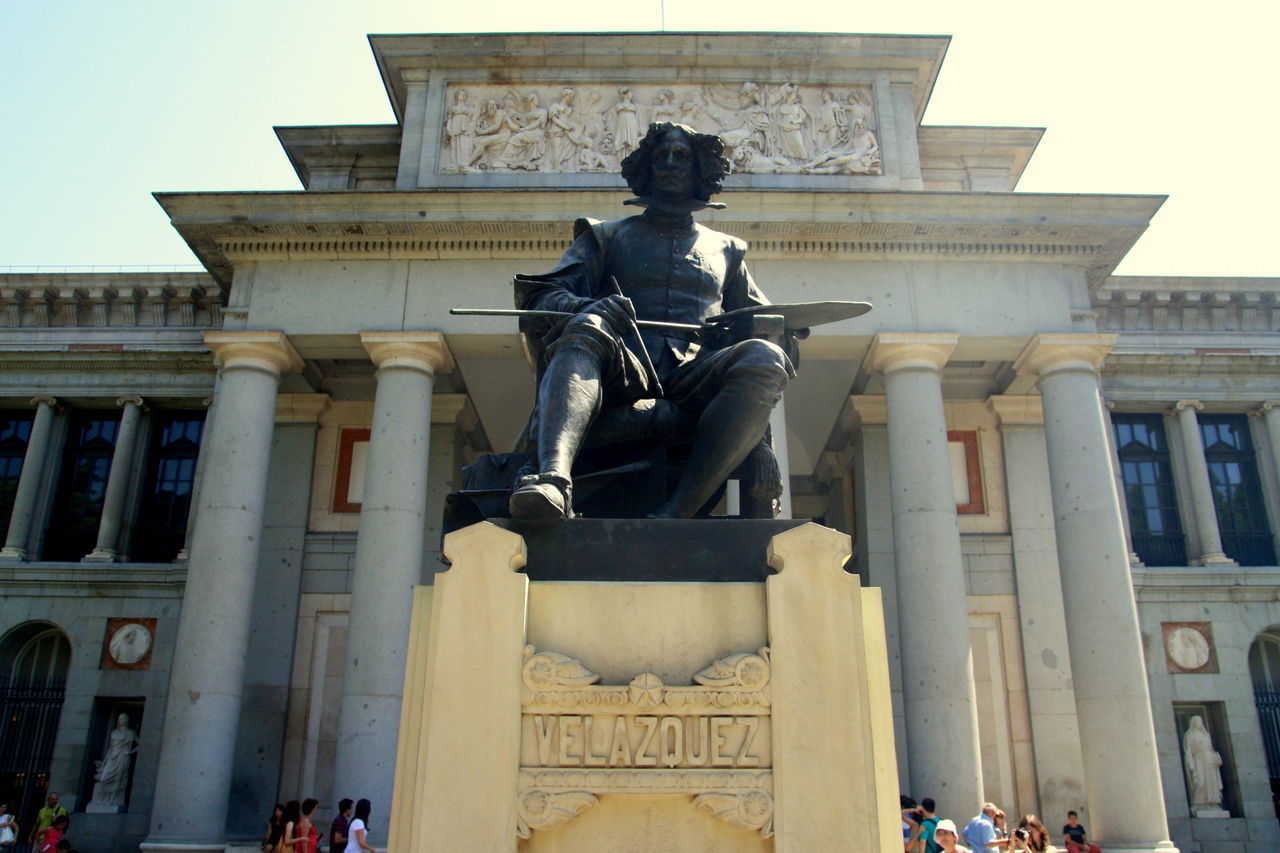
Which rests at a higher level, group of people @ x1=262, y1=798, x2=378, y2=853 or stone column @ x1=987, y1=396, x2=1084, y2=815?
stone column @ x1=987, y1=396, x2=1084, y2=815

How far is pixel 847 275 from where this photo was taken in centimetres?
1925

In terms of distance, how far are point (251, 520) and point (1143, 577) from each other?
1791 centimetres

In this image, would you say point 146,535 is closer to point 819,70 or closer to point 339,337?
point 339,337

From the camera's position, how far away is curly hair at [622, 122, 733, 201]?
549cm

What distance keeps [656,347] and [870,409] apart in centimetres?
1804

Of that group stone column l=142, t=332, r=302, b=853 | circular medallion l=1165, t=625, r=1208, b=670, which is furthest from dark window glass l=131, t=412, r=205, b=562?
circular medallion l=1165, t=625, r=1208, b=670

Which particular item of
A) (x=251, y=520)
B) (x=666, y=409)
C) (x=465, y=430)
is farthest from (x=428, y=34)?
(x=666, y=409)

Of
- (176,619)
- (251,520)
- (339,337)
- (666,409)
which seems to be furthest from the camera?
(176,619)

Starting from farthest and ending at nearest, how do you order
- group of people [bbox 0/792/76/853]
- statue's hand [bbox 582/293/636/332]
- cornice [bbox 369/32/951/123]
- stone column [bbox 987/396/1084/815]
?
cornice [bbox 369/32/951/123] < stone column [bbox 987/396/1084/815] < group of people [bbox 0/792/76/853] < statue's hand [bbox 582/293/636/332]

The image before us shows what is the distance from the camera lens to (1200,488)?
916 inches

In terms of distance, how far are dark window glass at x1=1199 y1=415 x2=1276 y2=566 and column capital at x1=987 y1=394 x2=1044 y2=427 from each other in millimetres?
4617

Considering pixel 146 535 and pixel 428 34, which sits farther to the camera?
pixel 146 535

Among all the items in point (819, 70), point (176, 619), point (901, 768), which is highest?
point (819, 70)

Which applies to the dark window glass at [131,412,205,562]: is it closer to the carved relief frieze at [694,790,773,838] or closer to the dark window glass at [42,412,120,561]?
the dark window glass at [42,412,120,561]
